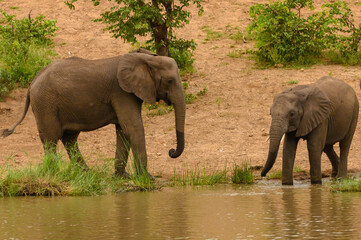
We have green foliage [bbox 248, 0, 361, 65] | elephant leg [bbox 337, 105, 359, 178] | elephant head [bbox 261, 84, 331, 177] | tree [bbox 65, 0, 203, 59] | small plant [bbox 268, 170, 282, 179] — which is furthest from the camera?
green foliage [bbox 248, 0, 361, 65]

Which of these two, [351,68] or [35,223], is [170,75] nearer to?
[35,223]

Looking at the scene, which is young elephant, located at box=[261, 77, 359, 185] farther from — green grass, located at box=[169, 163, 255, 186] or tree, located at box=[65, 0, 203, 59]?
tree, located at box=[65, 0, 203, 59]

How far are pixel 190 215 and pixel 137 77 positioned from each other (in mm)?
3748

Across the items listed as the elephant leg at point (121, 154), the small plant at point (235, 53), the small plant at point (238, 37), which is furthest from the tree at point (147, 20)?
the elephant leg at point (121, 154)

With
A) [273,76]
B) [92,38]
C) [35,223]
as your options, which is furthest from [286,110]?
[92,38]

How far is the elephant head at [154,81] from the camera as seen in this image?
35.5ft

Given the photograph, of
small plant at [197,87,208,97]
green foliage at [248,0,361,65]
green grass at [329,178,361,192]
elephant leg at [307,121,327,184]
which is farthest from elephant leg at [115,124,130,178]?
green foliage at [248,0,361,65]

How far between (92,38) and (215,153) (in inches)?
295

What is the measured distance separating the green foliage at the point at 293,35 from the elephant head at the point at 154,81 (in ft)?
21.1

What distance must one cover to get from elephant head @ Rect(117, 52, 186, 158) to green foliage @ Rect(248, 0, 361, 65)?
6.43 m

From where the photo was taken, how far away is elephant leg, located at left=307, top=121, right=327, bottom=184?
35.6 ft

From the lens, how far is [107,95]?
1103 centimetres

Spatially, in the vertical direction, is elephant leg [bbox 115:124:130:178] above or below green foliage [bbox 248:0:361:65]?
below

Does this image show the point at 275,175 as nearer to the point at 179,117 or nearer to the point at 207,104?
the point at 179,117
